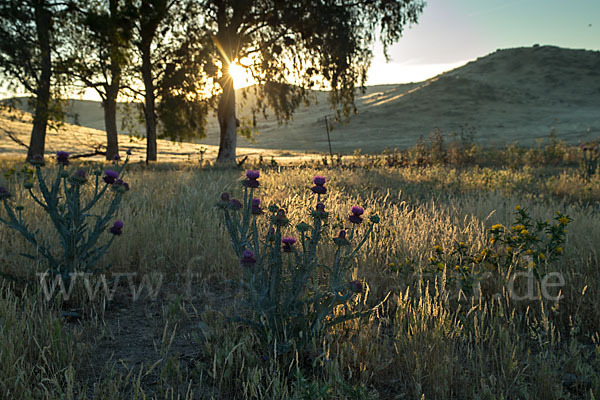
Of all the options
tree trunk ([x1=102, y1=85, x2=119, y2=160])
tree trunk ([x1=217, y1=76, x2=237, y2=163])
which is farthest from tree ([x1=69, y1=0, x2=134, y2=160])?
tree trunk ([x1=217, y1=76, x2=237, y2=163])

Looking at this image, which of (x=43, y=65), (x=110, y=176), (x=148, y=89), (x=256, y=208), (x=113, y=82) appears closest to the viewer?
(x=256, y=208)

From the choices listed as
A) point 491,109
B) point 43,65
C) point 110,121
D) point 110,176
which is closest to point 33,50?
point 43,65

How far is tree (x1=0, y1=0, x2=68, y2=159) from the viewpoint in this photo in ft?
48.1

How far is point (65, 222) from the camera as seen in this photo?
315 cm

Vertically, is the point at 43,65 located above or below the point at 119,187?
above

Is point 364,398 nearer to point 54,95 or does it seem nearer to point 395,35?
point 395,35

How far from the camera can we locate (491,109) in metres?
55.2

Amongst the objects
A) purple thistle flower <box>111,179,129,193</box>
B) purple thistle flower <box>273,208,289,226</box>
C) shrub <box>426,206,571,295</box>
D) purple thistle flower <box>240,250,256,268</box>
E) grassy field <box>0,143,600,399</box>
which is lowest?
grassy field <box>0,143,600,399</box>

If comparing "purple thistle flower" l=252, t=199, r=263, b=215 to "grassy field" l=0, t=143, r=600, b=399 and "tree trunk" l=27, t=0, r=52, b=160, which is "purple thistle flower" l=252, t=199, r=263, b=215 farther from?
"tree trunk" l=27, t=0, r=52, b=160

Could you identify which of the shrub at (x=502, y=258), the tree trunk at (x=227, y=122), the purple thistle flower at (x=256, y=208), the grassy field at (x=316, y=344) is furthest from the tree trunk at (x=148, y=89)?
the purple thistle flower at (x=256, y=208)

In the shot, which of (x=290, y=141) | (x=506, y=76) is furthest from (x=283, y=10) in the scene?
(x=506, y=76)

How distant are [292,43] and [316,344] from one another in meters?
15.6

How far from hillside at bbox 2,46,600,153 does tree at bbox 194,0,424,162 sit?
19.3 meters

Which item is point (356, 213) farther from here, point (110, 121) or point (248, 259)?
point (110, 121)
